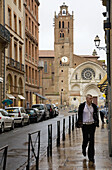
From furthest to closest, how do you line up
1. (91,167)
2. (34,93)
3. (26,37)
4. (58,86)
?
(58,86)
(34,93)
(26,37)
(91,167)

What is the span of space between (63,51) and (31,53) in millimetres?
61380

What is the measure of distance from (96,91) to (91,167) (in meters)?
103

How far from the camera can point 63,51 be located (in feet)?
366

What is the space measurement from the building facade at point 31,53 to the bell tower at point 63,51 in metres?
53.9

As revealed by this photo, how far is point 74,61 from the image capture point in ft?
370

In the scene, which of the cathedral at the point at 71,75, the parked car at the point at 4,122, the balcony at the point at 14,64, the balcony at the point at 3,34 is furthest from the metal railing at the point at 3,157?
the cathedral at the point at 71,75

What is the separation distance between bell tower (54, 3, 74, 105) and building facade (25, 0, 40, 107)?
177 ft

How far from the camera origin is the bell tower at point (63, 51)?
109875mm

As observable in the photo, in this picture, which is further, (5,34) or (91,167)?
(5,34)

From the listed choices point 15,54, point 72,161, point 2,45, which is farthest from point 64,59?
point 72,161

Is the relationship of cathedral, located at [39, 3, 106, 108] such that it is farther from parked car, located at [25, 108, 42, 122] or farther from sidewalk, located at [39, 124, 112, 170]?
sidewalk, located at [39, 124, 112, 170]

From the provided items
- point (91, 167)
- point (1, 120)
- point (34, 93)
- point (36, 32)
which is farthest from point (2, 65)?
point (91, 167)

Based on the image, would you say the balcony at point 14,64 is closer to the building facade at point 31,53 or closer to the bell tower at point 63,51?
the building facade at point 31,53

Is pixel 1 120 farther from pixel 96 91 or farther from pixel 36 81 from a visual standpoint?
pixel 96 91
